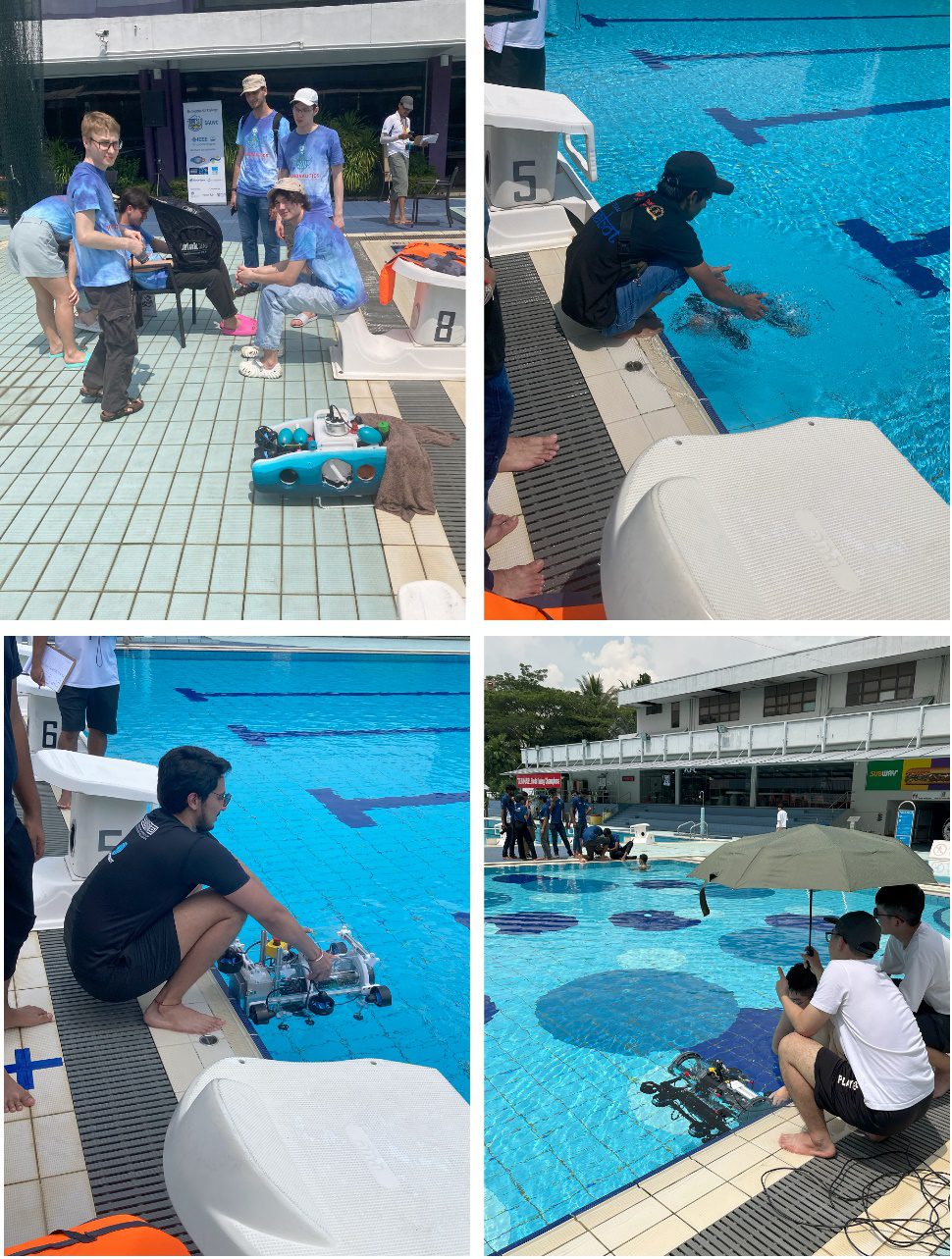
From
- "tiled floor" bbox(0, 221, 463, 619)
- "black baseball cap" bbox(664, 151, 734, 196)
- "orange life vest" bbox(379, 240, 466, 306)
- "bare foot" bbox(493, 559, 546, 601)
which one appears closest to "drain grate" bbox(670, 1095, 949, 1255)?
"bare foot" bbox(493, 559, 546, 601)

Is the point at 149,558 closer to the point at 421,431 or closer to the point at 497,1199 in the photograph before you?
the point at 421,431

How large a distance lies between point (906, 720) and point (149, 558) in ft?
8.55

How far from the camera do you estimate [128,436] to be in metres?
4.20

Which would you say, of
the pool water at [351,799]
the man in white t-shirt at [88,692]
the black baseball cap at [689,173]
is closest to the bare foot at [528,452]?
the black baseball cap at [689,173]

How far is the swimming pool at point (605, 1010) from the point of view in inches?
86.6

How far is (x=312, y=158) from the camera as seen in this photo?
4.72 m

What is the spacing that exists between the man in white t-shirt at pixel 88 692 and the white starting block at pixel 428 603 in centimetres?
115

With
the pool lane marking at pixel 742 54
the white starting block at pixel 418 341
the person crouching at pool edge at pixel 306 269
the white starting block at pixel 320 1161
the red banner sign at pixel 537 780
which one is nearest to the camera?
the white starting block at pixel 320 1161

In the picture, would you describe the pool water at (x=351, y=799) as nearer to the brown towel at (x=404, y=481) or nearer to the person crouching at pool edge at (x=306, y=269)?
the brown towel at (x=404, y=481)

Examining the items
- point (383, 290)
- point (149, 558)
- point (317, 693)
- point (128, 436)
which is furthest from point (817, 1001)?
point (317, 693)

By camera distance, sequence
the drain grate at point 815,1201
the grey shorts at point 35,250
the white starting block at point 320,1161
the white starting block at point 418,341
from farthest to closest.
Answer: the white starting block at point 418,341, the grey shorts at point 35,250, the drain grate at point 815,1201, the white starting block at point 320,1161

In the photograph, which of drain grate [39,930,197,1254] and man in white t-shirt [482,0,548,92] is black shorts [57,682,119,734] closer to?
drain grate [39,930,197,1254]

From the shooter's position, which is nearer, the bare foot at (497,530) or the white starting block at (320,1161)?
the white starting block at (320,1161)

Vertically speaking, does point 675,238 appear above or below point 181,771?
above
